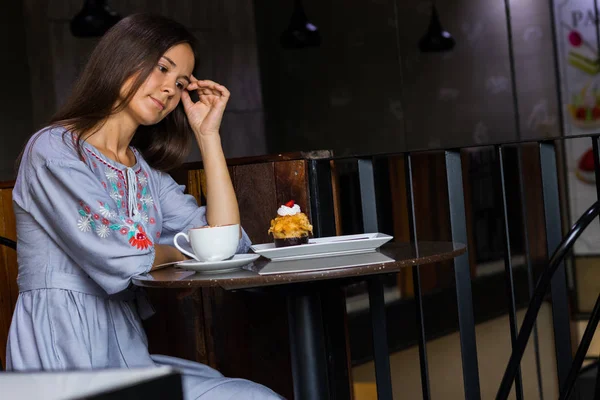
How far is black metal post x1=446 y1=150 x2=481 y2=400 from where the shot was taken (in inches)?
83.8

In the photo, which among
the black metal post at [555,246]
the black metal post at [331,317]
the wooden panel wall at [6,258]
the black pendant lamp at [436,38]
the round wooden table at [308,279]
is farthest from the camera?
the black pendant lamp at [436,38]

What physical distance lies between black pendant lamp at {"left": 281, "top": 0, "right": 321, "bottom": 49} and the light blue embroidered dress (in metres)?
6.02

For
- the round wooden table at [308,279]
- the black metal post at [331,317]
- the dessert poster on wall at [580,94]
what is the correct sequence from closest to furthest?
the round wooden table at [308,279] → the black metal post at [331,317] → the dessert poster on wall at [580,94]

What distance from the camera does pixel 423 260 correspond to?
4.68 feet

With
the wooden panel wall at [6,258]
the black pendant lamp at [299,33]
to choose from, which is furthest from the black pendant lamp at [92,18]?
the wooden panel wall at [6,258]

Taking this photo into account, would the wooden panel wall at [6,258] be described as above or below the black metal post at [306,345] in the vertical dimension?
above

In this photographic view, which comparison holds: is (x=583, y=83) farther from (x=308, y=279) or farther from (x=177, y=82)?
(x=308, y=279)

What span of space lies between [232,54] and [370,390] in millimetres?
3960

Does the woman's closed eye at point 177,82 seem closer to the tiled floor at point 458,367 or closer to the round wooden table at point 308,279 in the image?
the round wooden table at point 308,279

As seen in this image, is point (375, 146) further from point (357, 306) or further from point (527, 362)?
point (527, 362)

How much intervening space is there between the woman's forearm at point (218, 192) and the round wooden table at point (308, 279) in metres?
0.39

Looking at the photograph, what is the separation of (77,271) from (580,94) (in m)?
5.61

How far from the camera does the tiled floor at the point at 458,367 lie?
4965mm

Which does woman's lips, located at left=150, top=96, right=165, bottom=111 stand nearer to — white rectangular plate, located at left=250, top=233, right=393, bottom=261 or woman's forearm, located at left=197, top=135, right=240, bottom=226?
woman's forearm, located at left=197, top=135, right=240, bottom=226
